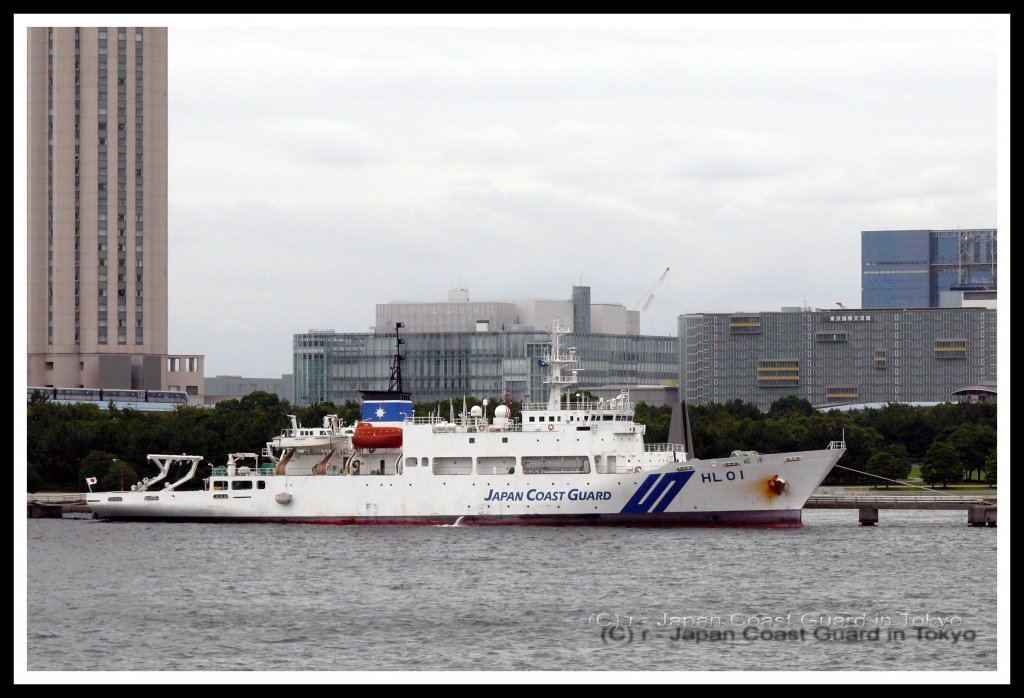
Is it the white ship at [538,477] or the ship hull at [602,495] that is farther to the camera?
the white ship at [538,477]

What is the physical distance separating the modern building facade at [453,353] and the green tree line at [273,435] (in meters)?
45.0

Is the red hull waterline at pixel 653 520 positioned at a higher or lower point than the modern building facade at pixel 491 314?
lower

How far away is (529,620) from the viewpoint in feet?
159

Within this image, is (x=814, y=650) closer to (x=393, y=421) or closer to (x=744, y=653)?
(x=744, y=653)

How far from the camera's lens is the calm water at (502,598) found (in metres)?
42.8

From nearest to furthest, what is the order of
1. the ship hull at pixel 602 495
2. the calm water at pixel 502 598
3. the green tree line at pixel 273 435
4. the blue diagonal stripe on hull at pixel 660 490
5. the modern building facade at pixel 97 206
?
the calm water at pixel 502 598, the blue diagonal stripe on hull at pixel 660 490, the ship hull at pixel 602 495, the green tree line at pixel 273 435, the modern building facade at pixel 97 206

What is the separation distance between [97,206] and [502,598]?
117 m

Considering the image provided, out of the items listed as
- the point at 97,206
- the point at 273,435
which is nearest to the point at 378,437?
the point at 273,435

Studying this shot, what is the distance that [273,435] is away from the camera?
111188 mm

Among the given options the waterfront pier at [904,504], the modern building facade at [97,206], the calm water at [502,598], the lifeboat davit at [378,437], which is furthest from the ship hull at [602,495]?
the modern building facade at [97,206]

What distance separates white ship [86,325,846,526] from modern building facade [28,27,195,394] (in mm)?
84838

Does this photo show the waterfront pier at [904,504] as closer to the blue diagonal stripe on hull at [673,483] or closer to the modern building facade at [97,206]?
the blue diagonal stripe on hull at [673,483]

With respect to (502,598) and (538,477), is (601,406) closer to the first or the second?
(538,477)

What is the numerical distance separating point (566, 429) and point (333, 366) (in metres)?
121
